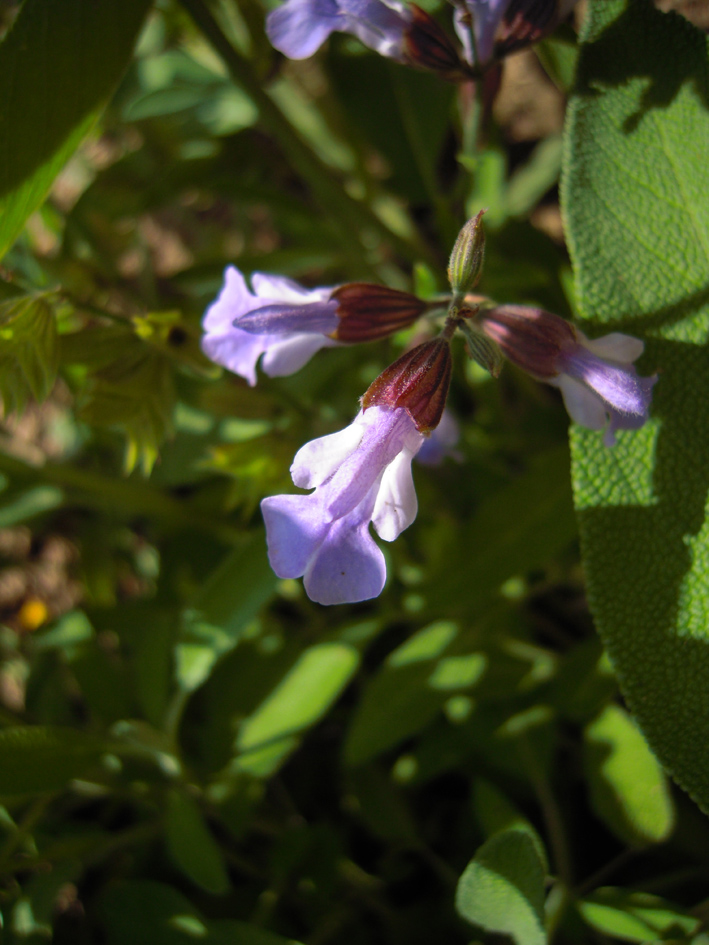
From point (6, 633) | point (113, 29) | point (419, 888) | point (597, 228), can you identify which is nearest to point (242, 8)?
point (113, 29)

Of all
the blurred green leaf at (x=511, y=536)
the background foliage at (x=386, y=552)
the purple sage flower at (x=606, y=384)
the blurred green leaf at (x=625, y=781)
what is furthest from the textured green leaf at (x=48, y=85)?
the blurred green leaf at (x=625, y=781)

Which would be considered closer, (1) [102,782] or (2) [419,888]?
(1) [102,782]

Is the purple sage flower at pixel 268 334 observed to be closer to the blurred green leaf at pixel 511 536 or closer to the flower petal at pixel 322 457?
the flower petal at pixel 322 457

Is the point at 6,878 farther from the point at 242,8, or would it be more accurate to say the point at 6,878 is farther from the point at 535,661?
the point at 242,8

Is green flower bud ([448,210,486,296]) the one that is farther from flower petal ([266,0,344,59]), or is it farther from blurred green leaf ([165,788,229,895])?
blurred green leaf ([165,788,229,895])

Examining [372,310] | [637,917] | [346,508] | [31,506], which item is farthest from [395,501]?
[31,506]
